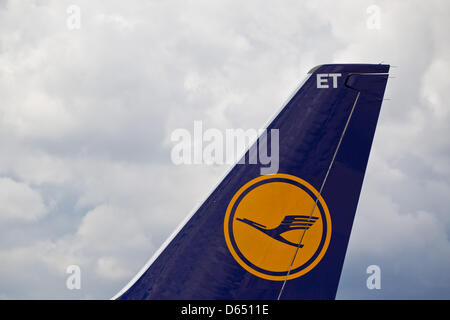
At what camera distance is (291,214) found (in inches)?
477

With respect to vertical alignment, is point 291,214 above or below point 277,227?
above

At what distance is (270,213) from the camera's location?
12109 millimetres

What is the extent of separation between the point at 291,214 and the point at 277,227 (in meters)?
0.42

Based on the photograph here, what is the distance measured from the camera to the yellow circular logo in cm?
1196

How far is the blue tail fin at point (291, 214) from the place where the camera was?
11914 millimetres

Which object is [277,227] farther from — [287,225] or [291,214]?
[291,214]

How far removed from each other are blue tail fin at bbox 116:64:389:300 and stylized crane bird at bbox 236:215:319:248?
0.07 ft

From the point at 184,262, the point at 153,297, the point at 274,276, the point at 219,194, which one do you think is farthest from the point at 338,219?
the point at 153,297

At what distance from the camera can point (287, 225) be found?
12086mm

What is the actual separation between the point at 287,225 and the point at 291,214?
0.84 feet

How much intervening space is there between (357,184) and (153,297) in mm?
5133

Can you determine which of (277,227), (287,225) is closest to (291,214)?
(287,225)
